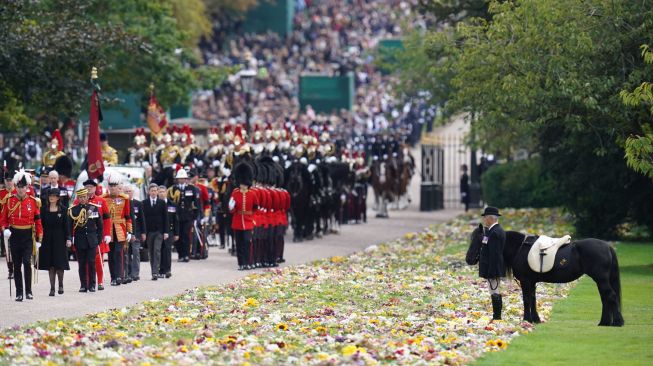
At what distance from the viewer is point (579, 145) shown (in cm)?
3506

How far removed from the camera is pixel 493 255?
792 inches

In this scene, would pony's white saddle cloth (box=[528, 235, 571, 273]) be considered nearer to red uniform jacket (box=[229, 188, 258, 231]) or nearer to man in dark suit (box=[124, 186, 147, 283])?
man in dark suit (box=[124, 186, 147, 283])

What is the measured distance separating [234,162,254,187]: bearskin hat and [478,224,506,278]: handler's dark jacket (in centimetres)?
1078

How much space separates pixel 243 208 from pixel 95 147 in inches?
143

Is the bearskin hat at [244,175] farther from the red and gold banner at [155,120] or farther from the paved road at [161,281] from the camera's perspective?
the red and gold banner at [155,120]

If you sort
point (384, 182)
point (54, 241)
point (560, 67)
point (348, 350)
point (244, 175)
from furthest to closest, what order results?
point (384, 182) < point (244, 175) < point (560, 67) < point (54, 241) < point (348, 350)

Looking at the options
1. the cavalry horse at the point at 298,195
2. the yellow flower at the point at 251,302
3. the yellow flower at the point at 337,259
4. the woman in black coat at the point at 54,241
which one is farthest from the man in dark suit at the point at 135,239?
the cavalry horse at the point at 298,195

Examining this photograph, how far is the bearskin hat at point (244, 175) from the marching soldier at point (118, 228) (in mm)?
4330

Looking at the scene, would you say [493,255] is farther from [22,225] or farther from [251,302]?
[22,225]

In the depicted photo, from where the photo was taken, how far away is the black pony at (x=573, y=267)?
790 inches

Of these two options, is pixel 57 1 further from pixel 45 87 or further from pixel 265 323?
pixel 265 323

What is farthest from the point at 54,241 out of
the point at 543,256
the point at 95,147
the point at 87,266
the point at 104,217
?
the point at 543,256

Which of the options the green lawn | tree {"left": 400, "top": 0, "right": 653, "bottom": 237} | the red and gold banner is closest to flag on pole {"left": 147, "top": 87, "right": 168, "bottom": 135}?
the red and gold banner

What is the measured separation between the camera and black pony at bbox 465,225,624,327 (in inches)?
790
